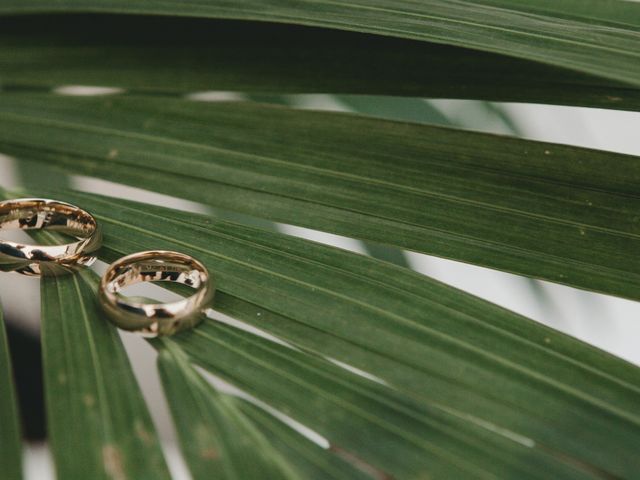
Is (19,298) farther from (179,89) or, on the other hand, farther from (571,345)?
(571,345)

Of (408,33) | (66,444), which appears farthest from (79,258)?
(408,33)

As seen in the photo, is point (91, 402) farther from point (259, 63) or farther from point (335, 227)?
point (259, 63)

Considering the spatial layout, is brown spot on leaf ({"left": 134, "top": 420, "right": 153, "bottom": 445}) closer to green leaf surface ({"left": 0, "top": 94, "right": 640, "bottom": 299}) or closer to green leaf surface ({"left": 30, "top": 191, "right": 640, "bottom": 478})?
green leaf surface ({"left": 30, "top": 191, "right": 640, "bottom": 478})

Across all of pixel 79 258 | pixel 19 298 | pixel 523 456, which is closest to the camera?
pixel 523 456

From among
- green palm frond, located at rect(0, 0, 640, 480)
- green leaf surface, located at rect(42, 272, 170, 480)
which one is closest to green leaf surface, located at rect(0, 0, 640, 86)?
green palm frond, located at rect(0, 0, 640, 480)

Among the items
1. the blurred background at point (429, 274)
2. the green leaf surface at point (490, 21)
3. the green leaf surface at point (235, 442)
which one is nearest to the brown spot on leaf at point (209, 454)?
the green leaf surface at point (235, 442)

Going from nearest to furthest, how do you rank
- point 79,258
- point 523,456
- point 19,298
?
point 523,456
point 79,258
point 19,298

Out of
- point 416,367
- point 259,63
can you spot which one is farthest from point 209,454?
point 259,63
